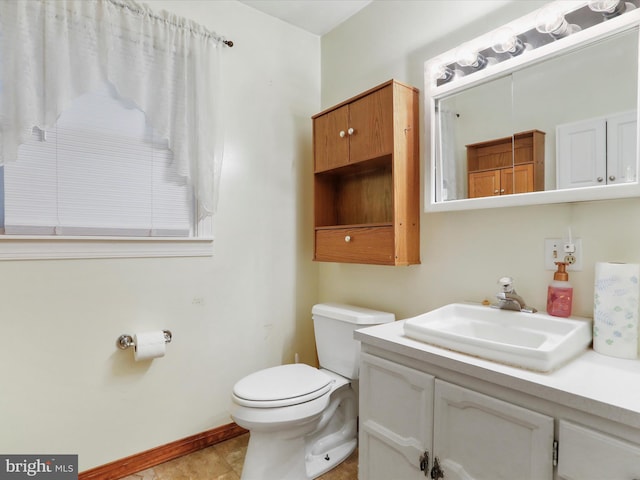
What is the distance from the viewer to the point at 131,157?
170cm

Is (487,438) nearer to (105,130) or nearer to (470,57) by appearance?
(470,57)

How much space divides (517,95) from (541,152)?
25 centimetres

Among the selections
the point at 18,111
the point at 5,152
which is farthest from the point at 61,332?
the point at 18,111

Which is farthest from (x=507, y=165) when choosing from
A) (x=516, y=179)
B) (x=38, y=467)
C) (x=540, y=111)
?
(x=38, y=467)

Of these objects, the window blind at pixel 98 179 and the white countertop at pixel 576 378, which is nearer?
the white countertop at pixel 576 378

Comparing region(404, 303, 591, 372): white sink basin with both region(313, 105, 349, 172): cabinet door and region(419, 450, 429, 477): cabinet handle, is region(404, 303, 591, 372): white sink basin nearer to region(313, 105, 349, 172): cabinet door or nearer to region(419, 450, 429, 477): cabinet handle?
region(419, 450, 429, 477): cabinet handle

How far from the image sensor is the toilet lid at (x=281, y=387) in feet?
4.82

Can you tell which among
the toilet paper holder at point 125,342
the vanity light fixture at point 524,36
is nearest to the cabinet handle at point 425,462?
the toilet paper holder at point 125,342

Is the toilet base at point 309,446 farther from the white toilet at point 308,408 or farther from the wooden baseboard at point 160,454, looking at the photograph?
the wooden baseboard at point 160,454

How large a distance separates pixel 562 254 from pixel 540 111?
529mm

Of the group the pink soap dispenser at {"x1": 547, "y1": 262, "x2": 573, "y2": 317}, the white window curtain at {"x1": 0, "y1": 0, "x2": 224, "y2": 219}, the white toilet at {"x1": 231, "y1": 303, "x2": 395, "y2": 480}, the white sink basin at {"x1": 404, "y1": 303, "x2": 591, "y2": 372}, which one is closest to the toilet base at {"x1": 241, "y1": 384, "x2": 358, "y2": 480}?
the white toilet at {"x1": 231, "y1": 303, "x2": 395, "y2": 480}

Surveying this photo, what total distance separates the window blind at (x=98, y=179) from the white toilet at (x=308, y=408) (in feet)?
2.93

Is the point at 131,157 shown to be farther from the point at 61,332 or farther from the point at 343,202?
the point at 343,202

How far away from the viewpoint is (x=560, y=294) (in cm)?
122
